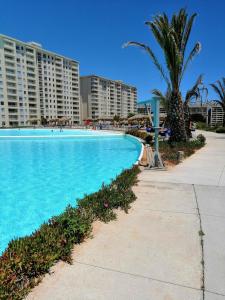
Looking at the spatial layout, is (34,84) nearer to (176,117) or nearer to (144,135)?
(144,135)

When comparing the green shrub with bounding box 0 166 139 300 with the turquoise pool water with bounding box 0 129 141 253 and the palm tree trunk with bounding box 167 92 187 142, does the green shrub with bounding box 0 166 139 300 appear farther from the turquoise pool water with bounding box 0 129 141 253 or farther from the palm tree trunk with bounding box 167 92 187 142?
the palm tree trunk with bounding box 167 92 187 142

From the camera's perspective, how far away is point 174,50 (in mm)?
15445

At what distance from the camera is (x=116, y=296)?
288 centimetres

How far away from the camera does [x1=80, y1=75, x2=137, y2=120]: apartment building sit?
129m

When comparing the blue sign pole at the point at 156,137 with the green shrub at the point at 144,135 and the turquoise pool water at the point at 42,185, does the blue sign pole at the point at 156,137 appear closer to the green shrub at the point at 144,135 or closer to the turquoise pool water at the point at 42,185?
the turquoise pool water at the point at 42,185

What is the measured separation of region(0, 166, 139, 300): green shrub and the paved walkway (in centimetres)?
15

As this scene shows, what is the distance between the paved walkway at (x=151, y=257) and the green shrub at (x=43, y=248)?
154mm

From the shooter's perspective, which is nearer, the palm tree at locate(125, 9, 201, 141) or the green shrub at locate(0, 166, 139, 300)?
the green shrub at locate(0, 166, 139, 300)

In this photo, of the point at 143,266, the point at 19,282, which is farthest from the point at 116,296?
the point at 19,282

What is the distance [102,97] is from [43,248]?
13480 cm

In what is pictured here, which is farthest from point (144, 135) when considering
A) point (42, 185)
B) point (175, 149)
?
point (42, 185)

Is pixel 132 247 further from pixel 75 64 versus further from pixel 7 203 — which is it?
pixel 75 64

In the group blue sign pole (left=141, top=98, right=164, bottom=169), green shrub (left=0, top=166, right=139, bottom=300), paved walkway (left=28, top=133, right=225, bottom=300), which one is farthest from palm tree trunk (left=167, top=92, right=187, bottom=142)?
green shrub (left=0, top=166, right=139, bottom=300)

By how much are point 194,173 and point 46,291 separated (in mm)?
7616
